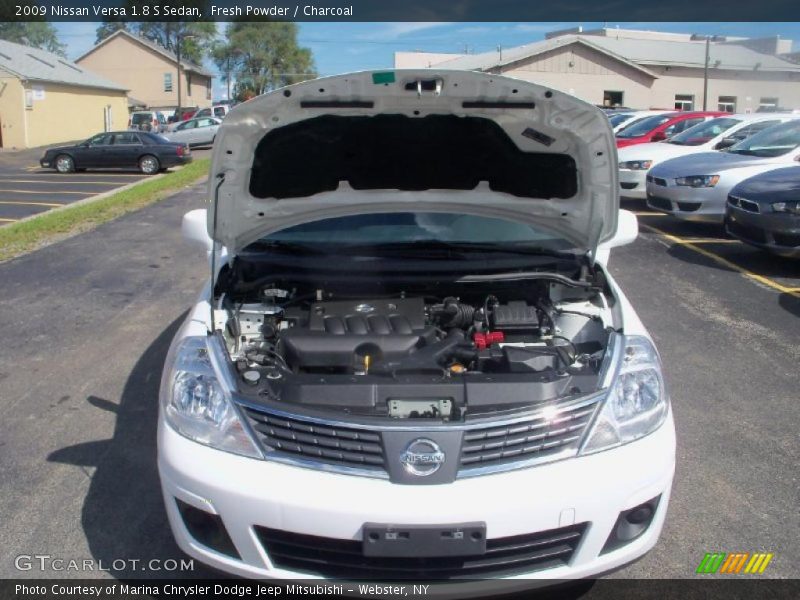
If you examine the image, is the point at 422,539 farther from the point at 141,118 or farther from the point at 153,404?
the point at 141,118

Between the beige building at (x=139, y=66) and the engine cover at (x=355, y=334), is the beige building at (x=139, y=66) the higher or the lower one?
the higher one

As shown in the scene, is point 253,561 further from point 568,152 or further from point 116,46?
point 116,46

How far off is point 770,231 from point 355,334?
20.7 feet

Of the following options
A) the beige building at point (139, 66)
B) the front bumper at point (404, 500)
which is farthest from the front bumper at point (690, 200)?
the beige building at point (139, 66)

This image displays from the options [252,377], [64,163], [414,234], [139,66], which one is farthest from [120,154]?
[139,66]

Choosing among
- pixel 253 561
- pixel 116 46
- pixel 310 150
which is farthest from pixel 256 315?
pixel 116 46

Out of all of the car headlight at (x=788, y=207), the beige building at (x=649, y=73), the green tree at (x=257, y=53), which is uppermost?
the green tree at (x=257, y=53)

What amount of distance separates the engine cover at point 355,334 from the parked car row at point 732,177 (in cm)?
587

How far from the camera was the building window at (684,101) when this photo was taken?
4216 centimetres

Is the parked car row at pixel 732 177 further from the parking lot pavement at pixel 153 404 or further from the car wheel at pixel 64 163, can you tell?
the car wheel at pixel 64 163

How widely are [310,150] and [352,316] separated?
83 cm

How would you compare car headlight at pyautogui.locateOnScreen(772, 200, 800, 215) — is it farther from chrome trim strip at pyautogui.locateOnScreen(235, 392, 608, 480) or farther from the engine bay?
chrome trim strip at pyautogui.locateOnScreen(235, 392, 608, 480)

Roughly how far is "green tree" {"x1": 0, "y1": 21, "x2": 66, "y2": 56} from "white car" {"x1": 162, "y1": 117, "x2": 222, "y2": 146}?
57.5m

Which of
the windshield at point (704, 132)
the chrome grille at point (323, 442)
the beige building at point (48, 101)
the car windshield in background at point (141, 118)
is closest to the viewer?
the chrome grille at point (323, 442)
